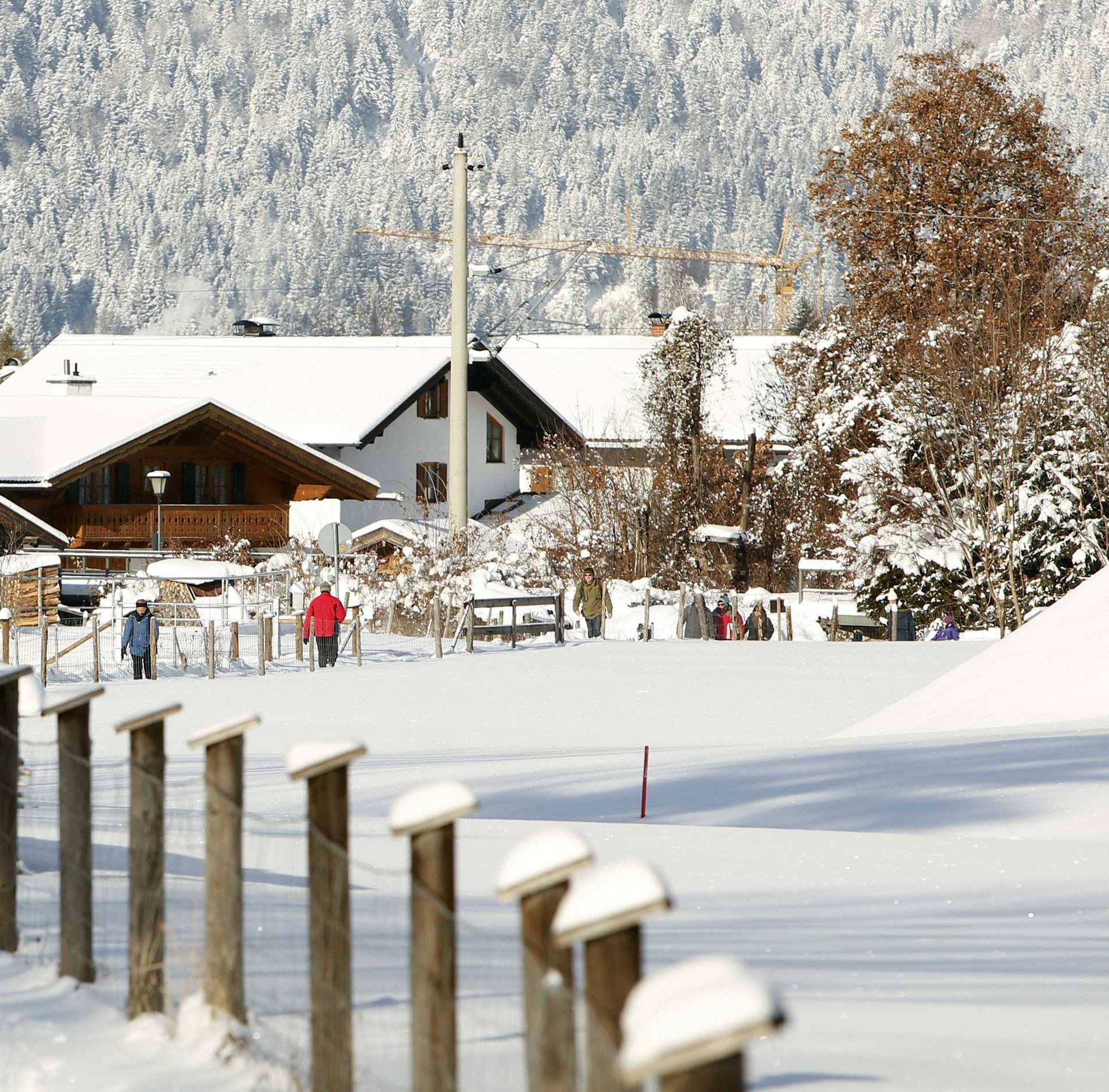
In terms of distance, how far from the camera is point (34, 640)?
28.0m

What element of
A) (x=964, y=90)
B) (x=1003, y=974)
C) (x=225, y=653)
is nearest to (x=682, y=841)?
(x=1003, y=974)

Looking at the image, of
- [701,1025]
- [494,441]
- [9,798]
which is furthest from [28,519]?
[701,1025]

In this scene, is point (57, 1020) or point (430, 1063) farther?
point (57, 1020)

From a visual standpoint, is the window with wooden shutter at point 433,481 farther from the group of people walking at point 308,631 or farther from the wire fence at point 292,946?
the wire fence at point 292,946

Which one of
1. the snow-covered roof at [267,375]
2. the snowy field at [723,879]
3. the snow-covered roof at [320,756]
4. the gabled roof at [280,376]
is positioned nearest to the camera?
the snow-covered roof at [320,756]

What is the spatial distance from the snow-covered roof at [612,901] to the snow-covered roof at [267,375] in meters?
40.5

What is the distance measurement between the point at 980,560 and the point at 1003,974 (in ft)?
90.9

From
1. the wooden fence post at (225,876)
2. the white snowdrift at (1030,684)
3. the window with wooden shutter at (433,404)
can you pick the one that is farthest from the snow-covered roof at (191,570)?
the wooden fence post at (225,876)

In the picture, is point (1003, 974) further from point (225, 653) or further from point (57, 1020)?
point (225, 653)

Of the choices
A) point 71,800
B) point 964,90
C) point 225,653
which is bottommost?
point 225,653

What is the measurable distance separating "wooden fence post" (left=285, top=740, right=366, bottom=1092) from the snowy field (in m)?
0.13

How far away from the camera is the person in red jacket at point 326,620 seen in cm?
2362

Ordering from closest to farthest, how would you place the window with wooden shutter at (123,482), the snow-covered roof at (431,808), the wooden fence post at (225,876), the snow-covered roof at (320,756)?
the snow-covered roof at (431,808)
the snow-covered roof at (320,756)
the wooden fence post at (225,876)
the window with wooden shutter at (123,482)

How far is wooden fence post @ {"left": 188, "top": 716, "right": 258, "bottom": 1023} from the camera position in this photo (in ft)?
14.3
